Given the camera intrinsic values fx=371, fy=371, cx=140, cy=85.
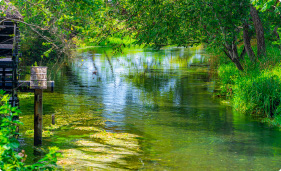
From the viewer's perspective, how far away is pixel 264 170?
9180 millimetres

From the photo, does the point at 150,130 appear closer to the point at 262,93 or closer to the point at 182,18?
the point at 262,93

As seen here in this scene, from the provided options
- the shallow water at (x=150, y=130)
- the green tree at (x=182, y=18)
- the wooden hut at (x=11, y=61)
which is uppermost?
the green tree at (x=182, y=18)

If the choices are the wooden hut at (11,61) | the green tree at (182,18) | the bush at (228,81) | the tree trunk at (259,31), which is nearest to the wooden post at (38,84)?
the wooden hut at (11,61)

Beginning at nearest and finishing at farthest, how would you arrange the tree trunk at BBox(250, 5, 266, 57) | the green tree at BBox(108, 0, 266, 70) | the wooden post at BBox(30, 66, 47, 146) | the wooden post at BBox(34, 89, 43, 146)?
the wooden post at BBox(30, 66, 47, 146), the wooden post at BBox(34, 89, 43, 146), the green tree at BBox(108, 0, 266, 70), the tree trunk at BBox(250, 5, 266, 57)

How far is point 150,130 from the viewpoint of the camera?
522 inches

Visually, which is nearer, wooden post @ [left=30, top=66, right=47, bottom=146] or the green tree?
wooden post @ [left=30, top=66, right=47, bottom=146]

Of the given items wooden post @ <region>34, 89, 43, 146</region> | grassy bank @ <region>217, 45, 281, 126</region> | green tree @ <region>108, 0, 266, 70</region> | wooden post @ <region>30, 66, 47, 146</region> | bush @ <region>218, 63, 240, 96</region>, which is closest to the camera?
wooden post @ <region>30, 66, 47, 146</region>

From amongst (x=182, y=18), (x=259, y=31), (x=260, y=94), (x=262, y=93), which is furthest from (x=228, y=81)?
(x=182, y=18)

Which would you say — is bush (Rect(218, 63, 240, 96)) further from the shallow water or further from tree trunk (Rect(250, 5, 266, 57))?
tree trunk (Rect(250, 5, 266, 57))

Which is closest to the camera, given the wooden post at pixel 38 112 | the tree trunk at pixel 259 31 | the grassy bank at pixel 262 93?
the wooden post at pixel 38 112

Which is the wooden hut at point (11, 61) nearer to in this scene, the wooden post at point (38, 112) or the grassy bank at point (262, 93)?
the wooden post at point (38, 112)

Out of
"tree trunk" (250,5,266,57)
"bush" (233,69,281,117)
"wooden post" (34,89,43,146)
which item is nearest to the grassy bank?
"bush" (233,69,281,117)

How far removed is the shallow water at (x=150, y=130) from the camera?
977 cm

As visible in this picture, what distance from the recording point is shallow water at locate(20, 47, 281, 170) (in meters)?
9.77
